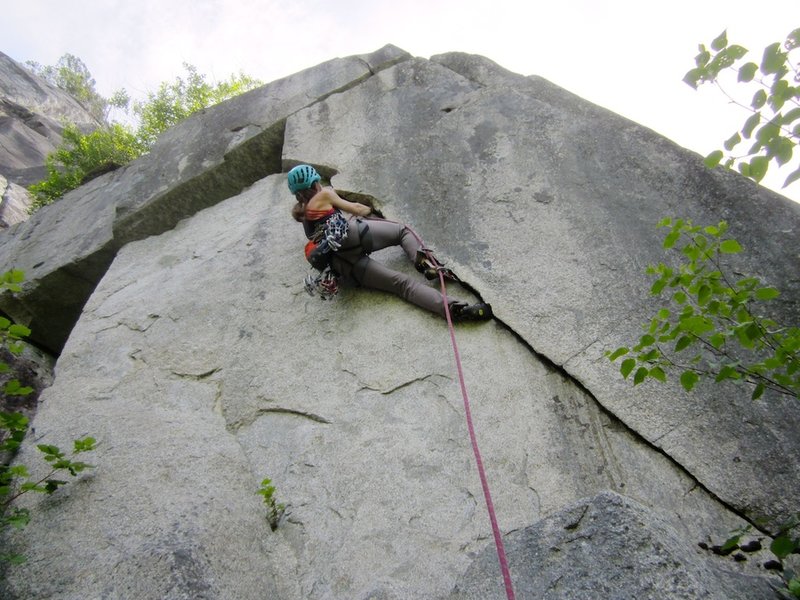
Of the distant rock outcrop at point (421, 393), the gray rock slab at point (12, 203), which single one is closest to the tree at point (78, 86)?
the gray rock slab at point (12, 203)

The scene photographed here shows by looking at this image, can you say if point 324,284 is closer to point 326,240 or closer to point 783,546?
point 326,240

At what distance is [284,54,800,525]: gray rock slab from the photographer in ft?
9.35

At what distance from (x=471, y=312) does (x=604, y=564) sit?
201cm

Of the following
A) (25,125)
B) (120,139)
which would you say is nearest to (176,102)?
(120,139)

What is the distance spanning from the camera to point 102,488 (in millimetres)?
2877

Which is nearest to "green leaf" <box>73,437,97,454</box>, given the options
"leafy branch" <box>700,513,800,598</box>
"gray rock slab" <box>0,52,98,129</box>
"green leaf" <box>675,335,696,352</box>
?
"green leaf" <box>675,335,696,352</box>

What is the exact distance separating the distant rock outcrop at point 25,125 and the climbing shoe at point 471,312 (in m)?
9.35

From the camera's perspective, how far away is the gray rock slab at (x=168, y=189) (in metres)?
5.66

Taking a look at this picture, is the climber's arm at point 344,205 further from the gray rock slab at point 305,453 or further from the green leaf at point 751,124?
the green leaf at point 751,124

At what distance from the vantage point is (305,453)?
321cm

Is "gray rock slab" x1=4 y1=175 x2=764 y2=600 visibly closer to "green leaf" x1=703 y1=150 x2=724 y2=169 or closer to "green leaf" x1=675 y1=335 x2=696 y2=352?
"green leaf" x1=675 y1=335 x2=696 y2=352

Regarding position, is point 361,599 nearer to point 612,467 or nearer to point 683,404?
point 612,467

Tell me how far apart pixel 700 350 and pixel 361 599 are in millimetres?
2164

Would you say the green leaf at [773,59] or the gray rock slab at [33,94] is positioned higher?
the gray rock slab at [33,94]
